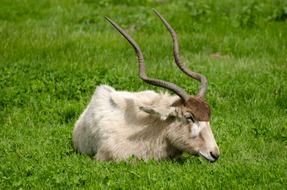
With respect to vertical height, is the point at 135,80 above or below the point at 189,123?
below

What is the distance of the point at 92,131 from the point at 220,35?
6.92m

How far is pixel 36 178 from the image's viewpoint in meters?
8.14

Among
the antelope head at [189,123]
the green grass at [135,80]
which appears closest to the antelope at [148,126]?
the antelope head at [189,123]

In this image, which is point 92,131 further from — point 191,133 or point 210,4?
point 210,4

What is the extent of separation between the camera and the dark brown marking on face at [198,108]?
27.1 ft

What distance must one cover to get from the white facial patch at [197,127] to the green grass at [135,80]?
15.1 inches

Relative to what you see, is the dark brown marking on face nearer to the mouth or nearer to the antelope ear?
the antelope ear

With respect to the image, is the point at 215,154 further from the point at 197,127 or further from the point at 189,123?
the point at 189,123

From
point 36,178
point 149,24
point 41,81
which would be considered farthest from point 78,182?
point 149,24

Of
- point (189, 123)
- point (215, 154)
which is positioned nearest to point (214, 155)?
point (215, 154)

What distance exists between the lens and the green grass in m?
8.15

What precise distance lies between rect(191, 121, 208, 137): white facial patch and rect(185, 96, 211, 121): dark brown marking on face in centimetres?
5

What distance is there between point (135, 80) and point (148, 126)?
340 centimetres

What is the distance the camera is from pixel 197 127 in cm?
834
